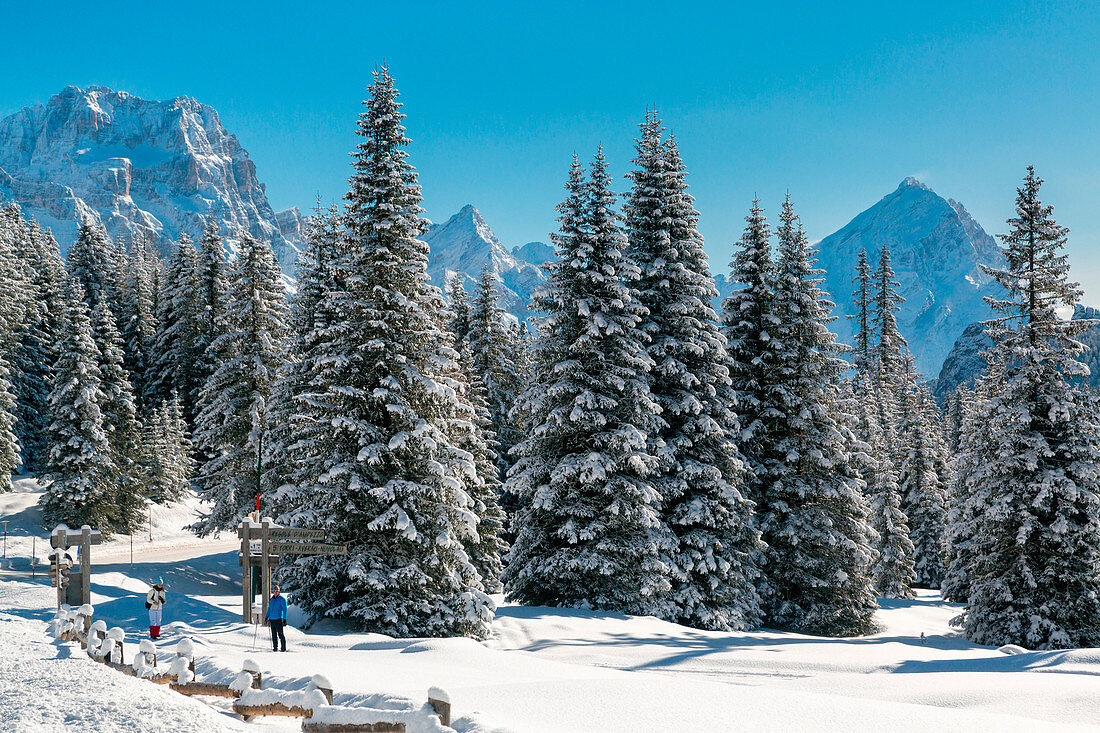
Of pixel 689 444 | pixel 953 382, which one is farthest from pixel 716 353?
pixel 953 382

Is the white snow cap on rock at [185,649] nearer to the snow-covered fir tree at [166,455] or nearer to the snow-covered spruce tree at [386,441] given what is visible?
the snow-covered spruce tree at [386,441]

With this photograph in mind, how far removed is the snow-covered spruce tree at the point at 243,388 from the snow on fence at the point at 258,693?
56.3ft

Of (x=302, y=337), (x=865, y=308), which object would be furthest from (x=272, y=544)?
(x=865, y=308)

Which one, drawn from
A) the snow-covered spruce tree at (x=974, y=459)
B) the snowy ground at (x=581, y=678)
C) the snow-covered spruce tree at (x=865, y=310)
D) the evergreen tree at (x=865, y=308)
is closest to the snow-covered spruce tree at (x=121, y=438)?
the snowy ground at (x=581, y=678)

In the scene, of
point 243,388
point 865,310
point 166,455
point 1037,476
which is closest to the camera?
point 1037,476

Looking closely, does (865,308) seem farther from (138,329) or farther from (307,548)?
(138,329)

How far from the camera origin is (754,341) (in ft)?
85.7

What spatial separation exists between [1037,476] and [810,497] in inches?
258

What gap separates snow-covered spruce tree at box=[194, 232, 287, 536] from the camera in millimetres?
29953

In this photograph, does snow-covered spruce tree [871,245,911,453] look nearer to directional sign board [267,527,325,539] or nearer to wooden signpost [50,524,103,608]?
directional sign board [267,527,325,539]

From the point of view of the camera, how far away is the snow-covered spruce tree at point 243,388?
98.3 feet

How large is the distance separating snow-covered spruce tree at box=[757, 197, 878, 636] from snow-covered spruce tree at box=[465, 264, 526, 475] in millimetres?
17017

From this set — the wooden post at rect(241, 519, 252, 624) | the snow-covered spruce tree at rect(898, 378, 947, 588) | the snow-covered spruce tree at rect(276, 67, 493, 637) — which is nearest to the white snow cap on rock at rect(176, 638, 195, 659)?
the wooden post at rect(241, 519, 252, 624)

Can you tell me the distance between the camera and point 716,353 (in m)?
23.6
